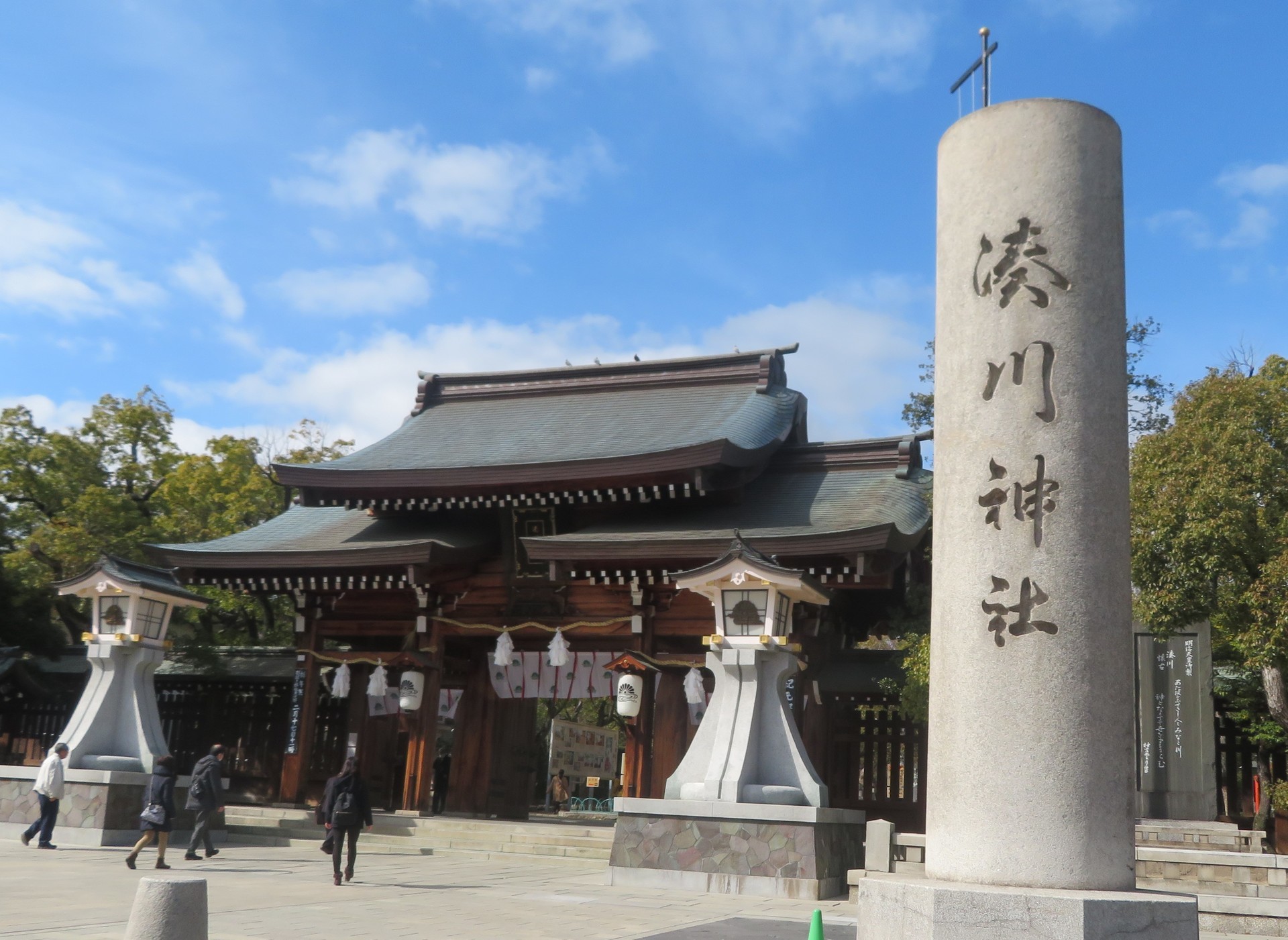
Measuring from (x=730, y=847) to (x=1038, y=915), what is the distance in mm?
7915

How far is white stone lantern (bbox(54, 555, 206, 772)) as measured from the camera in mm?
16000

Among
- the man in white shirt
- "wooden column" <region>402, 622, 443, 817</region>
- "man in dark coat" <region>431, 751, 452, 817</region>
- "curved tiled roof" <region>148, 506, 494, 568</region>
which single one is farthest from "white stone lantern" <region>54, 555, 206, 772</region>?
"man in dark coat" <region>431, 751, 452, 817</region>

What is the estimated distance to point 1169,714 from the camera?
14.8 meters

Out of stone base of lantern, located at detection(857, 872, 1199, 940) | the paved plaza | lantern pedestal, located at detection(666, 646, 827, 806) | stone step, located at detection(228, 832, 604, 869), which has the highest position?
lantern pedestal, located at detection(666, 646, 827, 806)

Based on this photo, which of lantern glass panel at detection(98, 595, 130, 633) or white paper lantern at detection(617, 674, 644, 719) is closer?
white paper lantern at detection(617, 674, 644, 719)

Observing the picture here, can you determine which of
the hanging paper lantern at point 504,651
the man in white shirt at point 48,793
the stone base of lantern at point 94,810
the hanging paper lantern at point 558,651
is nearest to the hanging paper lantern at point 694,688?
the hanging paper lantern at point 558,651

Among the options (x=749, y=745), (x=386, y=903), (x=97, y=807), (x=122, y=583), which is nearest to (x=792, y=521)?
(x=749, y=745)

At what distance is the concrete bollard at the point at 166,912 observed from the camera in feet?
18.1

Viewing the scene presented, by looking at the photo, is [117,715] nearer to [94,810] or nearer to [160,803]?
[94,810]

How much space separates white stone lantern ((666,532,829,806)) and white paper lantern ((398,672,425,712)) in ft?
21.0

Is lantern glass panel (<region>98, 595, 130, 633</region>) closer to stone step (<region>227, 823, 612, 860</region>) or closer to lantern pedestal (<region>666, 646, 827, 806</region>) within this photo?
stone step (<region>227, 823, 612, 860</region>)

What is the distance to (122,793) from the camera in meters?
15.5

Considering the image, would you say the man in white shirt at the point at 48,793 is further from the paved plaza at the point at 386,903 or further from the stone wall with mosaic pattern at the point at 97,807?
the stone wall with mosaic pattern at the point at 97,807

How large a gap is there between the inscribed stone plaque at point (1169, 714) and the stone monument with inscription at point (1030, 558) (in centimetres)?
1057
